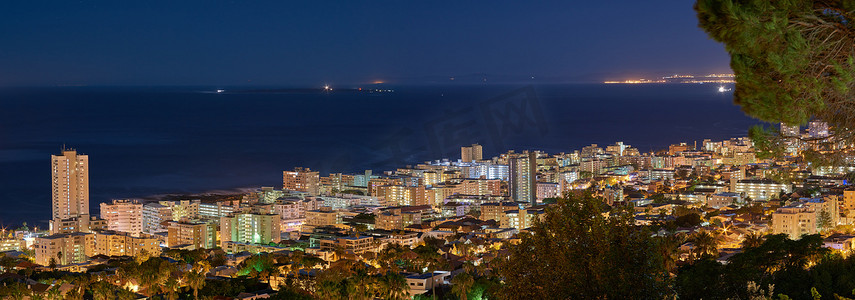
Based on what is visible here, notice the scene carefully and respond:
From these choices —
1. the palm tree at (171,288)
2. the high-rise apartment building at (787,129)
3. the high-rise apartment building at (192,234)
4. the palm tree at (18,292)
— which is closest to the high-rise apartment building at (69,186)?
the high-rise apartment building at (192,234)

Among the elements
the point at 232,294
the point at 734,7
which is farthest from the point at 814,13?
the point at 232,294

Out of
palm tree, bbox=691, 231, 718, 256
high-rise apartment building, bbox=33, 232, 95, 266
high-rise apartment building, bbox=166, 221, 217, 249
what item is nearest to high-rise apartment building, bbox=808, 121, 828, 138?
palm tree, bbox=691, 231, 718, 256

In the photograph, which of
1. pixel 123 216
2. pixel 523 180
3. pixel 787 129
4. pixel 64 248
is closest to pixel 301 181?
pixel 523 180

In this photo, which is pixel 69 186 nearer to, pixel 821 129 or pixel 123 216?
pixel 123 216

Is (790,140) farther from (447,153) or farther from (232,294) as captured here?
(447,153)

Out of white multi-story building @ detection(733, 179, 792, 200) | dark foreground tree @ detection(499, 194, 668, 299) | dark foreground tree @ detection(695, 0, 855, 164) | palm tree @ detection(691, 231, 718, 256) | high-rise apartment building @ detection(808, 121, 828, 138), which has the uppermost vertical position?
dark foreground tree @ detection(695, 0, 855, 164)

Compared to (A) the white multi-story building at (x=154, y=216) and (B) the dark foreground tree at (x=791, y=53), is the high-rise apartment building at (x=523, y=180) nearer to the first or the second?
(A) the white multi-story building at (x=154, y=216)

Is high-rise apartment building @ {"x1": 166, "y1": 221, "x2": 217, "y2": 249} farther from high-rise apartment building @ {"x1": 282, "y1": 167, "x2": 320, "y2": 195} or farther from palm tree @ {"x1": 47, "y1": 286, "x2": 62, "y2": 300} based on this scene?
high-rise apartment building @ {"x1": 282, "y1": 167, "x2": 320, "y2": 195}
